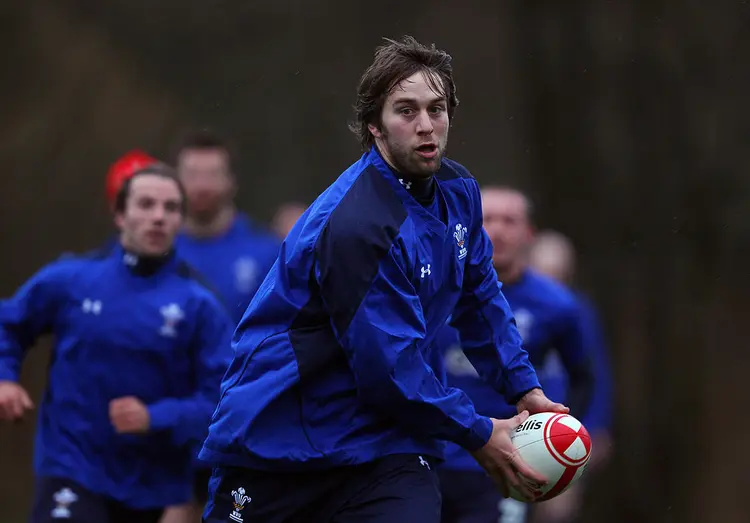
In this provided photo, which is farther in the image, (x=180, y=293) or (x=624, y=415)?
(x=624, y=415)

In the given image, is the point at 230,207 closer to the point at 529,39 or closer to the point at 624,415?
the point at 529,39

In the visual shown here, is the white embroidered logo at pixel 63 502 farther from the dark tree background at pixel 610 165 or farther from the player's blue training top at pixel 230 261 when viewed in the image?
the dark tree background at pixel 610 165

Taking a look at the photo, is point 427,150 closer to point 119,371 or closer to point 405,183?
point 405,183

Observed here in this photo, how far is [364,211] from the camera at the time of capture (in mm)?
5039

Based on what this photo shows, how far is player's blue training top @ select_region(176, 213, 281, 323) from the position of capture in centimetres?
1078

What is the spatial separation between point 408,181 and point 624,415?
770 cm

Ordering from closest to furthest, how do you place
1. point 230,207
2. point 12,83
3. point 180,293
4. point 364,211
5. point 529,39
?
point 364,211 < point 180,293 < point 230,207 < point 529,39 < point 12,83

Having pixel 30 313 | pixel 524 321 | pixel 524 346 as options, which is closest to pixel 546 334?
pixel 524 321

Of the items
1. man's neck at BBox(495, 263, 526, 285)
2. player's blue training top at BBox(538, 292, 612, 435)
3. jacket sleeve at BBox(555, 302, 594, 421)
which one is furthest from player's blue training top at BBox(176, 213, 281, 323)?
jacket sleeve at BBox(555, 302, 594, 421)

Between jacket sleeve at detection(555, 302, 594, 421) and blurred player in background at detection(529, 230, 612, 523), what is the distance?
0.38 feet

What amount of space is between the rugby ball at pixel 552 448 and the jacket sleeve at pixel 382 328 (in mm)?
290

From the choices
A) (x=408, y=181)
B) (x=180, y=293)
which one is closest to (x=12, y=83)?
(x=180, y=293)

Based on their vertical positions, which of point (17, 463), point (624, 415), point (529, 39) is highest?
point (529, 39)

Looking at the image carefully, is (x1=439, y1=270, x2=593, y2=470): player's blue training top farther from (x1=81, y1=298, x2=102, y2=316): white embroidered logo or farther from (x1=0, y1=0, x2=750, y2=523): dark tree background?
(x1=0, y1=0, x2=750, y2=523): dark tree background
